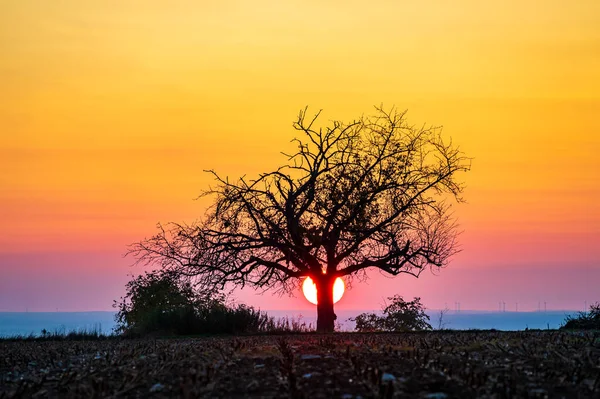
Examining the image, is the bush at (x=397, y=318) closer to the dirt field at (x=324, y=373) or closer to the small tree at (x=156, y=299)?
the small tree at (x=156, y=299)

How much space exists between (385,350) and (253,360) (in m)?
3.21

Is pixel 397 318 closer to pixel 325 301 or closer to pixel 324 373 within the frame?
pixel 325 301

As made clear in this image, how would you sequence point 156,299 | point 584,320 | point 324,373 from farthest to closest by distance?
1. point 156,299
2. point 584,320
3. point 324,373

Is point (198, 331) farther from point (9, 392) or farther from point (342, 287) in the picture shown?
point (9, 392)

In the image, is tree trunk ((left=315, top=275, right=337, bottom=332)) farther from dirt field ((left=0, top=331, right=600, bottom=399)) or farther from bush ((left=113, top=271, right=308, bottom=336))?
dirt field ((left=0, top=331, right=600, bottom=399))

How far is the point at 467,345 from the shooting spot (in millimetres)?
18562

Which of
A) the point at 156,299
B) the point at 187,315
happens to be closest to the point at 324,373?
the point at 187,315

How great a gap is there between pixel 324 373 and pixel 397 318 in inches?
1381

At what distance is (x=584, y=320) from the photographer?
35.3 meters

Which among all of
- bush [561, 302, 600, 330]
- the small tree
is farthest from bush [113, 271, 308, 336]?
bush [561, 302, 600, 330]

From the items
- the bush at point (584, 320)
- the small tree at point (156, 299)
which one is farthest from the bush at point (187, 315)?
the bush at point (584, 320)

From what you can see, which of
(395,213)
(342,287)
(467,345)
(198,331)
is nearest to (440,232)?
(395,213)

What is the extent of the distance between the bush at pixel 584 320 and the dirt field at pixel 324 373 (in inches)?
675

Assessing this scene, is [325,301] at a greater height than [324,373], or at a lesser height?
greater
